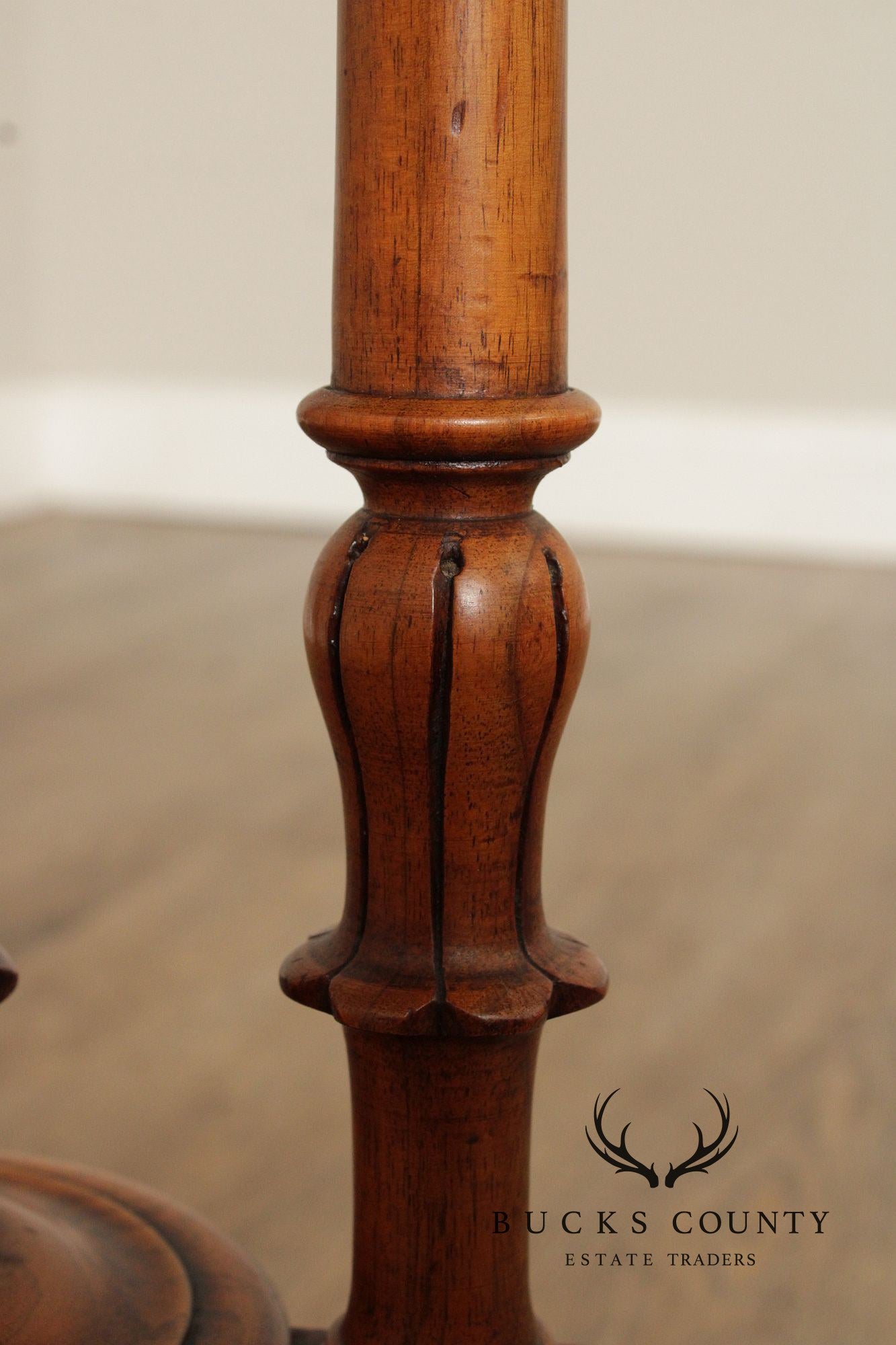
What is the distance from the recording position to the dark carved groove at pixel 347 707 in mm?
500

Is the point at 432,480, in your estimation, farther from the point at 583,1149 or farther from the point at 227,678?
the point at 227,678

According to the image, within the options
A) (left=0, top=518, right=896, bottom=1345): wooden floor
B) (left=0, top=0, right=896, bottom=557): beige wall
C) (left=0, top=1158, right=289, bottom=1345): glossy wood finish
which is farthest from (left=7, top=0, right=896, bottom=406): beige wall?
(left=0, top=1158, right=289, bottom=1345): glossy wood finish

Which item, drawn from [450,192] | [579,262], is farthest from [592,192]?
[450,192]

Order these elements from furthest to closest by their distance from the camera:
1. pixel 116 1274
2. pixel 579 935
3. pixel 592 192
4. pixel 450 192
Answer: pixel 592 192 < pixel 579 935 < pixel 116 1274 < pixel 450 192

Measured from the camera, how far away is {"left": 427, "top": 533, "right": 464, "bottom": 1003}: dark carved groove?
0.48 meters

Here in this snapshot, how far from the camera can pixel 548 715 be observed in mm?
512

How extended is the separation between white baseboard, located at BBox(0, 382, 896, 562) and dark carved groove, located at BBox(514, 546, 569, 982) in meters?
3.29

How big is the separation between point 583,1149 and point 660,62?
311 cm

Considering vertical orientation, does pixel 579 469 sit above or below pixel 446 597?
below

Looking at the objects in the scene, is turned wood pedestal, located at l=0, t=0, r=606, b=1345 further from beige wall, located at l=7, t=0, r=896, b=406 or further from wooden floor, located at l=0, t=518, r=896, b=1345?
beige wall, located at l=7, t=0, r=896, b=406

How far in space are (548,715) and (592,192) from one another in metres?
3.46

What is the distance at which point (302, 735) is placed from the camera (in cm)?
220

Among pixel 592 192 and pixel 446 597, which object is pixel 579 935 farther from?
pixel 592 192

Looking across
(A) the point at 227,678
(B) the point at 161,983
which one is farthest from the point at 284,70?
(B) the point at 161,983
